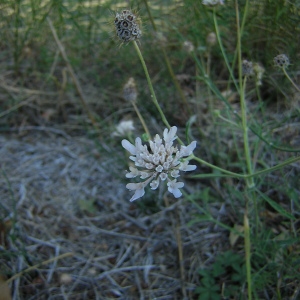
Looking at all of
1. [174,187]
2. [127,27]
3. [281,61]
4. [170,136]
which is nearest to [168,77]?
[281,61]

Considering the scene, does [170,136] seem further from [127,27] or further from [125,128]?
[125,128]

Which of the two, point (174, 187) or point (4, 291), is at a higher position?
point (174, 187)

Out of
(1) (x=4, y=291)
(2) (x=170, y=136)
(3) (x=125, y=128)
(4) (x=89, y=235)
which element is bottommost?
(4) (x=89, y=235)

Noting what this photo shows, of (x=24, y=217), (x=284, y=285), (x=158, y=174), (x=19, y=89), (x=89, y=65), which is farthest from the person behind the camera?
(x=89, y=65)

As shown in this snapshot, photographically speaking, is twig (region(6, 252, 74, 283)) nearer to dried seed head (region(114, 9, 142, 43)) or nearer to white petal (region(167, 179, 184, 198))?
white petal (region(167, 179, 184, 198))

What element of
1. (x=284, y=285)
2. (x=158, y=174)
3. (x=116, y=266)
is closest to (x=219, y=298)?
(x=284, y=285)

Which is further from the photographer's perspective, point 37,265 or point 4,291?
point 37,265

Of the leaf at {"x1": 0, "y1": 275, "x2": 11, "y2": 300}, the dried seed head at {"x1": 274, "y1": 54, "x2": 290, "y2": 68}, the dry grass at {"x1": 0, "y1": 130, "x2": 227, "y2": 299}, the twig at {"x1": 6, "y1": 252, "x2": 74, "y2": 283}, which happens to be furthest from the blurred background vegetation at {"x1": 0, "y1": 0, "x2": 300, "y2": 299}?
the leaf at {"x1": 0, "y1": 275, "x2": 11, "y2": 300}

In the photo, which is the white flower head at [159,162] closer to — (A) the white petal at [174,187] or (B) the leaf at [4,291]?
(A) the white petal at [174,187]

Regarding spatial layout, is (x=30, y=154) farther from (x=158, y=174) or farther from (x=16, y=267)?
(x=158, y=174)
